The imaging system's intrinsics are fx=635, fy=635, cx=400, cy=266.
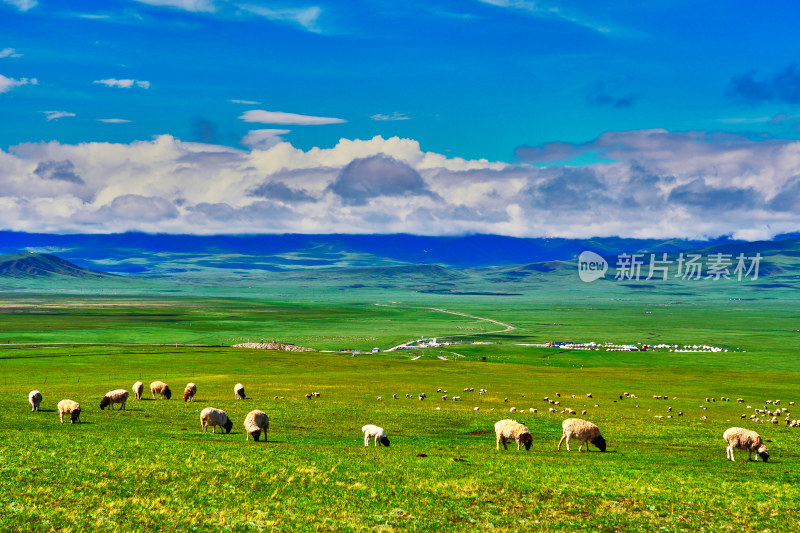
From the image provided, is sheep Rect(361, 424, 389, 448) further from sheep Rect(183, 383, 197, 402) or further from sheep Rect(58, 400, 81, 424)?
sheep Rect(183, 383, 197, 402)

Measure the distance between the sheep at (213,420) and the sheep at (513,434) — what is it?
15.8m

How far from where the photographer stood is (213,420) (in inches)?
1464

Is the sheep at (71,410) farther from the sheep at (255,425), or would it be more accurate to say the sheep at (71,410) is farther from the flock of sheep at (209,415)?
the sheep at (255,425)

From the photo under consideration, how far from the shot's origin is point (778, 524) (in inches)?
820

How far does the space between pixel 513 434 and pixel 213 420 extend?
1731cm

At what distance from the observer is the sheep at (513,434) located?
1369 inches

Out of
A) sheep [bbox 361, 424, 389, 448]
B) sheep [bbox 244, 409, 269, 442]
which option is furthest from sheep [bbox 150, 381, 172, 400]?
sheep [bbox 361, 424, 389, 448]

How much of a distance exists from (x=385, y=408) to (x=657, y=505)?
31.7m

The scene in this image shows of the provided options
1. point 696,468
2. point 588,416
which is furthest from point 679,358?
point 696,468

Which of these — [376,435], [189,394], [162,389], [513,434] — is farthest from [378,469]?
[162,389]

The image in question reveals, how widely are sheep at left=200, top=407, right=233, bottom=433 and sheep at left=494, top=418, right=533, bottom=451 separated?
15.8 m

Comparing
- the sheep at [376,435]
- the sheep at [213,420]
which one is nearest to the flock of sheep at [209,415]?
the sheep at [213,420]

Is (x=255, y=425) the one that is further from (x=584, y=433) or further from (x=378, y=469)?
(x=584, y=433)

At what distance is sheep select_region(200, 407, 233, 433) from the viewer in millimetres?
37094
